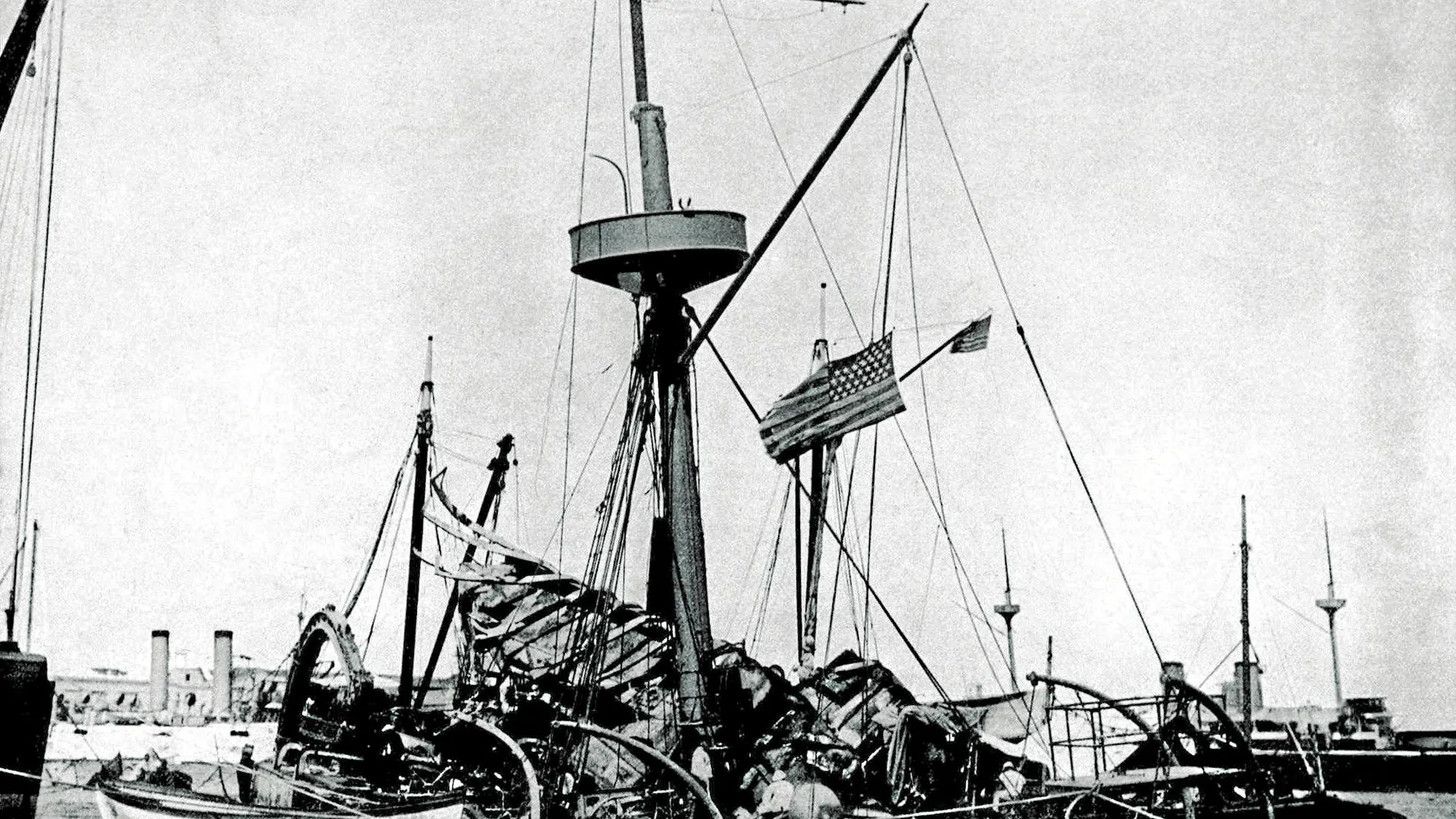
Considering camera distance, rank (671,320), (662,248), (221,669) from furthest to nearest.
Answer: (221,669) → (671,320) → (662,248)

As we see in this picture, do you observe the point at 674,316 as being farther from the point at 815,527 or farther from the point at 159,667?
the point at 159,667

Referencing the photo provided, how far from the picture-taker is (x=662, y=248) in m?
24.1

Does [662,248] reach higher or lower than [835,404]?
higher

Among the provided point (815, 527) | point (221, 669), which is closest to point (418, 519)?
point (815, 527)

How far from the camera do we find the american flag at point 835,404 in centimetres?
2220

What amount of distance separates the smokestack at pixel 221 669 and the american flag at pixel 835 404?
97.8ft

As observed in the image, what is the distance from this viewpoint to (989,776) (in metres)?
21.6

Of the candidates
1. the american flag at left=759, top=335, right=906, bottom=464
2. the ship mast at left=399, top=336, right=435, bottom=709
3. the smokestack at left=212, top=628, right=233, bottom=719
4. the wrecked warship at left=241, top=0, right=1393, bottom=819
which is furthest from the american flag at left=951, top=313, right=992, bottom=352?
the smokestack at left=212, top=628, right=233, bottom=719

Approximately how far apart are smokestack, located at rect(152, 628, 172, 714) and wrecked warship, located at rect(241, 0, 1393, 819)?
21.4m

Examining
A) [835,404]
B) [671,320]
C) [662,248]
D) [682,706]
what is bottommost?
[682,706]

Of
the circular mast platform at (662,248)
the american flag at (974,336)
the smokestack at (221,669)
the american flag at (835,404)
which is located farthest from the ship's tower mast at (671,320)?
the smokestack at (221,669)

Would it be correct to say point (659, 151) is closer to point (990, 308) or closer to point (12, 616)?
point (990, 308)

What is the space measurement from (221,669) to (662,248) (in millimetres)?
30425

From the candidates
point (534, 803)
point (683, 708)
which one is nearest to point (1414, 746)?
point (683, 708)
